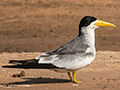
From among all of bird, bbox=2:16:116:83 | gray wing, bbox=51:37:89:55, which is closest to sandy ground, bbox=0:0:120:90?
bird, bbox=2:16:116:83

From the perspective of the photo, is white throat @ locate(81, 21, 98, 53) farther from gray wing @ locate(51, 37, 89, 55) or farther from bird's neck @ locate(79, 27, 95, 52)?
gray wing @ locate(51, 37, 89, 55)

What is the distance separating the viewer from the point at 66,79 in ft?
26.8

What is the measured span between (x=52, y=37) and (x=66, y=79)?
8.65 m

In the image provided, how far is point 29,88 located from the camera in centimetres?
725

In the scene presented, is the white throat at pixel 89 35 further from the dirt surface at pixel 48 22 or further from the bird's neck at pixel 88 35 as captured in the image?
the dirt surface at pixel 48 22

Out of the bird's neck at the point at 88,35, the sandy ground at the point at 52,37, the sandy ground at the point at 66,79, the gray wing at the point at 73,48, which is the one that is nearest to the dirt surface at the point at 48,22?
the sandy ground at the point at 52,37

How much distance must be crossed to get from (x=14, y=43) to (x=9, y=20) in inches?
180

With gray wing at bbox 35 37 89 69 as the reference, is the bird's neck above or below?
above

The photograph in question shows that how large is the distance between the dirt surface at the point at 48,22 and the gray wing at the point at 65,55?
710 cm

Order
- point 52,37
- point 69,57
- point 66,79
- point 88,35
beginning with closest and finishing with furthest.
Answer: point 69,57 < point 88,35 < point 66,79 < point 52,37

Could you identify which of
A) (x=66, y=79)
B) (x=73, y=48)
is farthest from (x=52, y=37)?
(x=73, y=48)

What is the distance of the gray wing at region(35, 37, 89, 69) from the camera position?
703 centimetres

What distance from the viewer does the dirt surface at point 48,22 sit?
51.2 ft

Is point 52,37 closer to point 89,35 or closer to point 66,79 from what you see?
point 66,79
